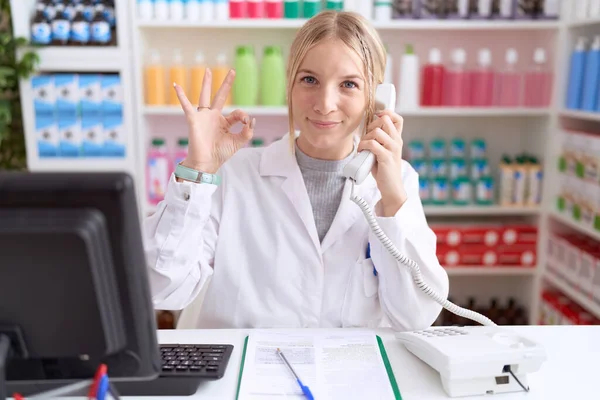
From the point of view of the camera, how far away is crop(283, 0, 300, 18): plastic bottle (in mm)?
2658

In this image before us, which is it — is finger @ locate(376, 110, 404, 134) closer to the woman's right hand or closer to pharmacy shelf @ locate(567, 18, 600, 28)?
the woman's right hand

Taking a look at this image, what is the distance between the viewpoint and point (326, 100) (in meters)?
1.29

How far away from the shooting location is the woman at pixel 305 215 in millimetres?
1232

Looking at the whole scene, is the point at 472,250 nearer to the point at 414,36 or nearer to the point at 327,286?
the point at 414,36

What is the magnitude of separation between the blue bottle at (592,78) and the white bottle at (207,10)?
171 centimetres

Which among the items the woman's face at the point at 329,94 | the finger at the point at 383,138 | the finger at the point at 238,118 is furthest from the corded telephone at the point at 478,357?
the finger at the point at 238,118

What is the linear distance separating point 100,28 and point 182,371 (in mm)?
2101

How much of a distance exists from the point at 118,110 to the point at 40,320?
7.14 ft

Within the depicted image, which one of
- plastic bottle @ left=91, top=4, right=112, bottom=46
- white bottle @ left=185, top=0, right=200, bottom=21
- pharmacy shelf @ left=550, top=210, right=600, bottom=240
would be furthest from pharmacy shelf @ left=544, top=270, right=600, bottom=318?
plastic bottle @ left=91, top=4, right=112, bottom=46

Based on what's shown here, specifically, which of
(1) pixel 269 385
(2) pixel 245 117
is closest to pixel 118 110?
(2) pixel 245 117

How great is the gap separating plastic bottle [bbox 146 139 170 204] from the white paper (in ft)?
5.81

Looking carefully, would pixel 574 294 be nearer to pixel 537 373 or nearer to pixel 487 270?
pixel 487 270

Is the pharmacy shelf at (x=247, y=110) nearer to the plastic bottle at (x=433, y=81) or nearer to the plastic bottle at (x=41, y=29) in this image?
the plastic bottle at (x=41, y=29)

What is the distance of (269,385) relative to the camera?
96 centimetres
